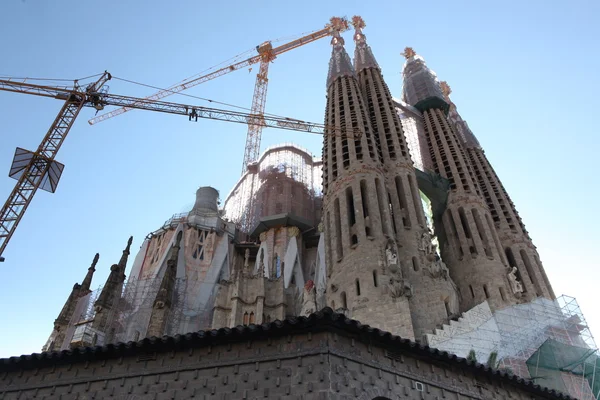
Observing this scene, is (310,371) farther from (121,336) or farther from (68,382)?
(121,336)

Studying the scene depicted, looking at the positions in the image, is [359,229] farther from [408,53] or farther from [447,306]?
[408,53]

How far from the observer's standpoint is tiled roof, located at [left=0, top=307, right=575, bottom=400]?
448 inches

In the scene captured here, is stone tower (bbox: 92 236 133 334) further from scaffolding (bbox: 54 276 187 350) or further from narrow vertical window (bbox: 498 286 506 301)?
narrow vertical window (bbox: 498 286 506 301)

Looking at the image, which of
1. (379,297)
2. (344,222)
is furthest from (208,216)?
(379,297)

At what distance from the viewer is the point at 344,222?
32.4 m

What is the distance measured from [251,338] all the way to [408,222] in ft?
77.9

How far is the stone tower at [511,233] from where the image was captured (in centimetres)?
3428

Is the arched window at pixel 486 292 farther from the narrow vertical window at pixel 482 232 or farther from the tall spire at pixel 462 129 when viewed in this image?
the tall spire at pixel 462 129

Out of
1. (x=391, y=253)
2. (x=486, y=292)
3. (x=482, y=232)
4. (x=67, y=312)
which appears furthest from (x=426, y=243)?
(x=67, y=312)

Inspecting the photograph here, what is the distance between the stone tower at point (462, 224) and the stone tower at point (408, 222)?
3900 millimetres

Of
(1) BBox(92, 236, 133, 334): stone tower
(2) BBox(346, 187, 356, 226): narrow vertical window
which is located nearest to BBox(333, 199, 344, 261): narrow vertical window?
(2) BBox(346, 187, 356, 226): narrow vertical window

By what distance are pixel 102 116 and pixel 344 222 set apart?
3275 centimetres

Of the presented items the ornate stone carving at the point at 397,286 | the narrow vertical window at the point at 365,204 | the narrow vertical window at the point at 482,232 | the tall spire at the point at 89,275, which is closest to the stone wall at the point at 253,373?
the ornate stone carving at the point at 397,286

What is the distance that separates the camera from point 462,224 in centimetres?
3875
